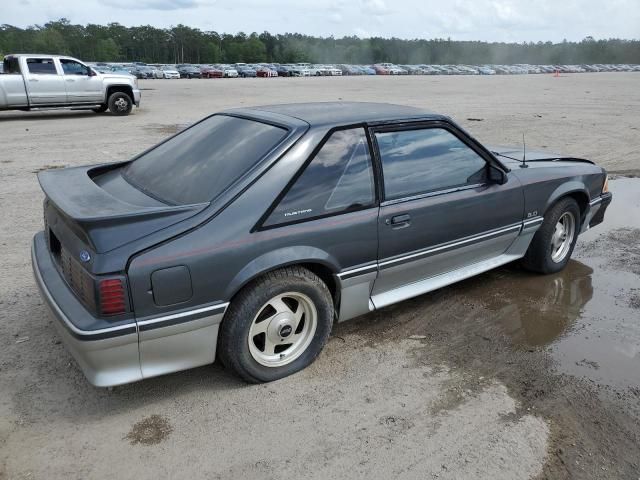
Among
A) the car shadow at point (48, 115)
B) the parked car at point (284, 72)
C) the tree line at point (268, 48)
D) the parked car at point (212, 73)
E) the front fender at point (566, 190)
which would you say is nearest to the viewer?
the front fender at point (566, 190)

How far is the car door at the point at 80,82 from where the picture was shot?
15.1 metres

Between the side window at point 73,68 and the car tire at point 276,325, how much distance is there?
1465cm

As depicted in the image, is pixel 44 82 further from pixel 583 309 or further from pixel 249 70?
pixel 249 70

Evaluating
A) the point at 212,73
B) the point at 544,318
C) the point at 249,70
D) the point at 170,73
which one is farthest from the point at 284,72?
the point at 544,318

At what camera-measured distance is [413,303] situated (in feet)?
13.7

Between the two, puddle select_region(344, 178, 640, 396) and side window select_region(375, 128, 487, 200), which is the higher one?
side window select_region(375, 128, 487, 200)

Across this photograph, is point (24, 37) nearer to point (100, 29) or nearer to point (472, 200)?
point (100, 29)

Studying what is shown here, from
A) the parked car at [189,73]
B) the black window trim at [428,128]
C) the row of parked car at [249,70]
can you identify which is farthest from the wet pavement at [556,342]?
the parked car at [189,73]

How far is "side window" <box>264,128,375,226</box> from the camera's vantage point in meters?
3.00

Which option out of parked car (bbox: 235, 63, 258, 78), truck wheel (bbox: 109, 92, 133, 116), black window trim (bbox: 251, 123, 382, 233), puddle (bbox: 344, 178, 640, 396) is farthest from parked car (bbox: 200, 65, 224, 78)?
black window trim (bbox: 251, 123, 382, 233)

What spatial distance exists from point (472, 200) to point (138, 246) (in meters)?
2.33

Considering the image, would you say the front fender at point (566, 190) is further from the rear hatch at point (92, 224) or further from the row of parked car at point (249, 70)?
the row of parked car at point (249, 70)

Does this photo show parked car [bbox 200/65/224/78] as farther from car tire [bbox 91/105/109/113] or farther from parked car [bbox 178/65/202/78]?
car tire [bbox 91/105/109/113]

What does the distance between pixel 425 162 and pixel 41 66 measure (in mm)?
14559
